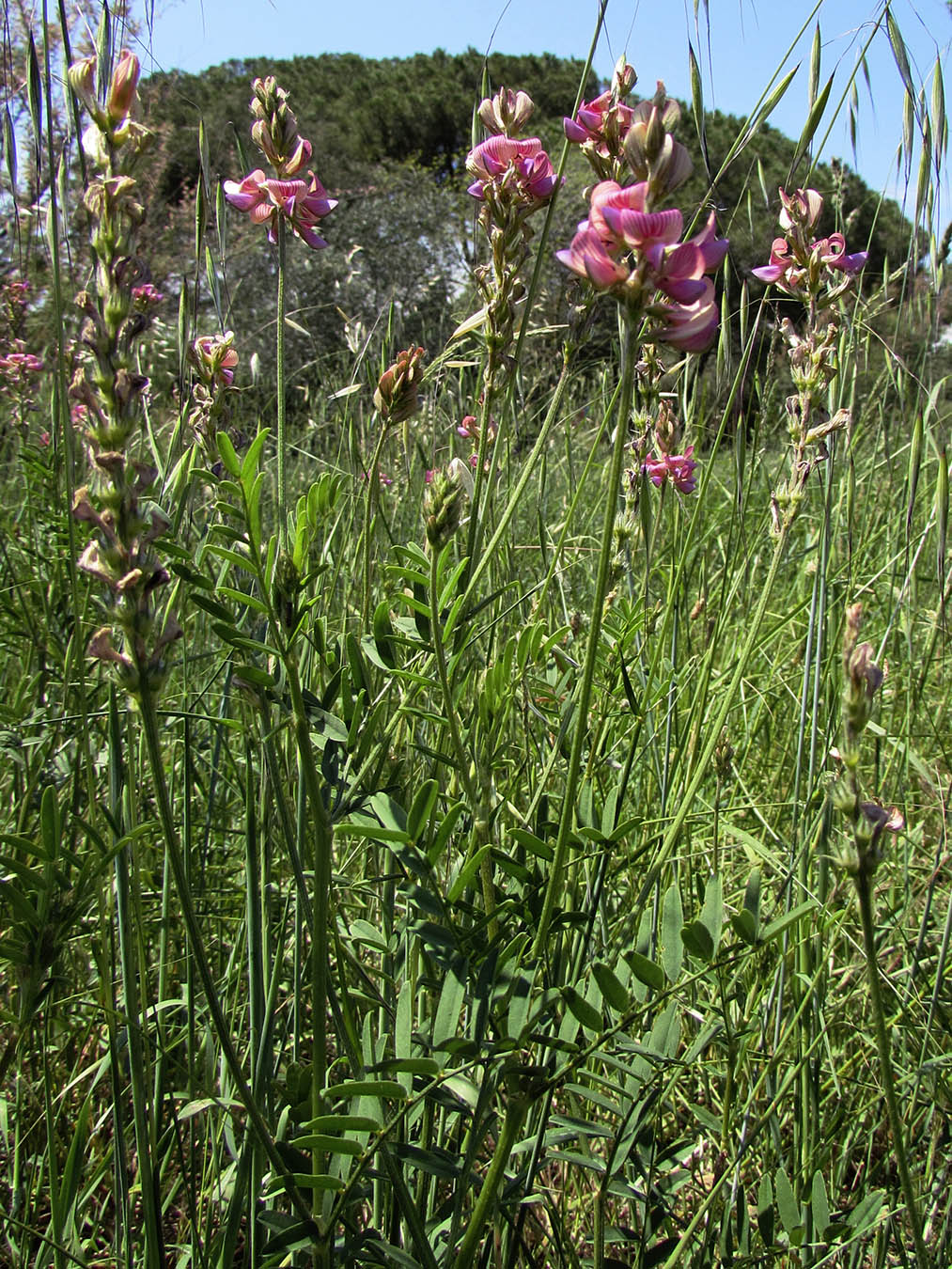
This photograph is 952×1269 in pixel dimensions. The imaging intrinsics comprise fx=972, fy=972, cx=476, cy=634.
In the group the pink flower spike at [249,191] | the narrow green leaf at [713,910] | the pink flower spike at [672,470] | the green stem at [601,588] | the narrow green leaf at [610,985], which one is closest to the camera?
the green stem at [601,588]

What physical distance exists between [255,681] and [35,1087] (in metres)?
0.78

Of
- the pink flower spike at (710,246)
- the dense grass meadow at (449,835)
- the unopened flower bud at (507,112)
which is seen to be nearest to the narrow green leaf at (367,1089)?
the dense grass meadow at (449,835)

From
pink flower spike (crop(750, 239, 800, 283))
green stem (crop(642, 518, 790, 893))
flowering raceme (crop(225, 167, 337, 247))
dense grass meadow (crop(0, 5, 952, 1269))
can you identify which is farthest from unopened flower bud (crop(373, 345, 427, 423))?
pink flower spike (crop(750, 239, 800, 283))

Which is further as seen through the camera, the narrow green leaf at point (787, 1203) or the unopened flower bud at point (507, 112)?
the unopened flower bud at point (507, 112)

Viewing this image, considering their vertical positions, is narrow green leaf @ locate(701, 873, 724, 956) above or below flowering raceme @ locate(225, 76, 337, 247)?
below

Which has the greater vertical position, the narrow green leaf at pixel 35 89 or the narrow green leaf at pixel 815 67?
the narrow green leaf at pixel 815 67

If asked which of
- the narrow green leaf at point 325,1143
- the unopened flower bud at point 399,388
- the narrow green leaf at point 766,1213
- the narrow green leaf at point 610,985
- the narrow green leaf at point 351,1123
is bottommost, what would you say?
the narrow green leaf at point 766,1213

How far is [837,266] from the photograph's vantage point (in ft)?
3.96

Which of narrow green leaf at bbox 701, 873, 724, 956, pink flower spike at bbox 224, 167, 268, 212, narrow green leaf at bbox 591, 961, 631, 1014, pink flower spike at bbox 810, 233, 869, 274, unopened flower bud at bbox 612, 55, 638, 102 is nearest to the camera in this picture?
narrow green leaf at bbox 591, 961, 631, 1014

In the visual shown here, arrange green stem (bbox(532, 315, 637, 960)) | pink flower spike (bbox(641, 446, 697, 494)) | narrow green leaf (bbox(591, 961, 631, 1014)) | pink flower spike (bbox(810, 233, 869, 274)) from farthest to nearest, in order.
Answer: pink flower spike (bbox(641, 446, 697, 494)) < pink flower spike (bbox(810, 233, 869, 274)) < narrow green leaf (bbox(591, 961, 631, 1014)) < green stem (bbox(532, 315, 637, 960))

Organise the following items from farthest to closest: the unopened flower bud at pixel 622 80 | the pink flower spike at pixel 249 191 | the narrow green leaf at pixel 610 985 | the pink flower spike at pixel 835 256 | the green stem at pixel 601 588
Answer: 1. the pink flower spike at pixel 835 256
2. the pink flower spike at pixel 249 191
3. the unopened flower bud at pixel 622 80
4. the narrow green leaf at pixel 610 985
5. the green stem at pixel 601 588

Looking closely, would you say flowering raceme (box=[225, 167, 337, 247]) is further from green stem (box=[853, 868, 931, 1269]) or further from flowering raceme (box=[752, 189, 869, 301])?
green stem (box=[853, 868, 931, 1269])

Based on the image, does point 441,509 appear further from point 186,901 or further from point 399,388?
point 186,901

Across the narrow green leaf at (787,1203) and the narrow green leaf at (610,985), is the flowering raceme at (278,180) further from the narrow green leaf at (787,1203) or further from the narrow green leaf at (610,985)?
the narrow green leaf at (787,1203)
